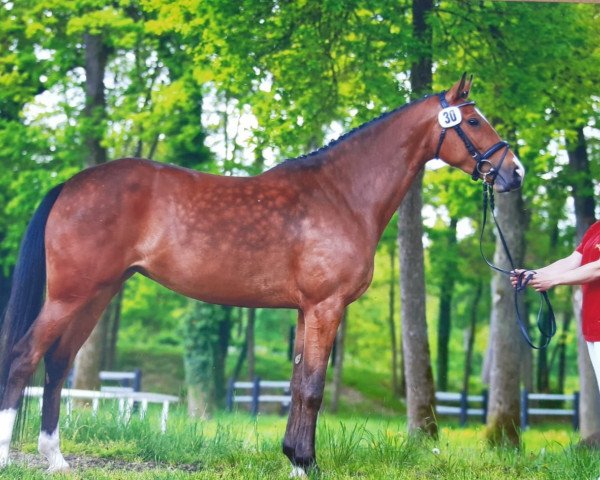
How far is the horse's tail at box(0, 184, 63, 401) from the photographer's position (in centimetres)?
614

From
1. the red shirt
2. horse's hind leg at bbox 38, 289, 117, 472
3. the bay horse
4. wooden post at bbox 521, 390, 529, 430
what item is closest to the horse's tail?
the bay horse

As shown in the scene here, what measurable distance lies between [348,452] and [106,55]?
10931 millimetres

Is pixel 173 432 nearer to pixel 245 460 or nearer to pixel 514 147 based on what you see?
pixel 245 460

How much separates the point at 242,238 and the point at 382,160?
49.6 inches

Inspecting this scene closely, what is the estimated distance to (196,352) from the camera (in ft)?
54.1

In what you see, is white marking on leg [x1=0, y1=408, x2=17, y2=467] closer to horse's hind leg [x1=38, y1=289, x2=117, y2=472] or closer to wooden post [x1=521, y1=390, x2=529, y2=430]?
horse's hind leg [x1=38, y1=289, x2=117, y2=472]

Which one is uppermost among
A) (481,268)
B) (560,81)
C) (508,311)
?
(560,81)

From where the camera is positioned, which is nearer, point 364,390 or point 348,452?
point 348,452

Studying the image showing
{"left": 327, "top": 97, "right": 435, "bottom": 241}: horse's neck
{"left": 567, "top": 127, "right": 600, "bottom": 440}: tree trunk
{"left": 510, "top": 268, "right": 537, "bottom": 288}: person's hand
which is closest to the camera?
{"left": 510, "top": 268, "right": 537, "bottom": 288}: person's hand

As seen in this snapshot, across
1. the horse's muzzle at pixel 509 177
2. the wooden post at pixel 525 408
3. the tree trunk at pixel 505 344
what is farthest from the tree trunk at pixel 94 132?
the wooden post at pixel 525 408

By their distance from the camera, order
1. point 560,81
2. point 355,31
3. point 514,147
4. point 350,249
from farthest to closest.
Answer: point 514,147
point 560,81
point 355,31
point 350,249

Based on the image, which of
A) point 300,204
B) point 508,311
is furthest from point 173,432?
point 508,311

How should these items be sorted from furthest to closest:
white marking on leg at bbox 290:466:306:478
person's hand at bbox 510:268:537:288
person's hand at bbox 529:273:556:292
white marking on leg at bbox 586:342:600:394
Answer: white marking on leg at bbox 290:466:306:478, person's hand at bbox 510:268:537:288, person's hand at bbox 529:273:556:292, white marking on leg at bbox 586:342:600:394

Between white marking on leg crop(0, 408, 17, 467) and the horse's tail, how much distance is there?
37 cm
